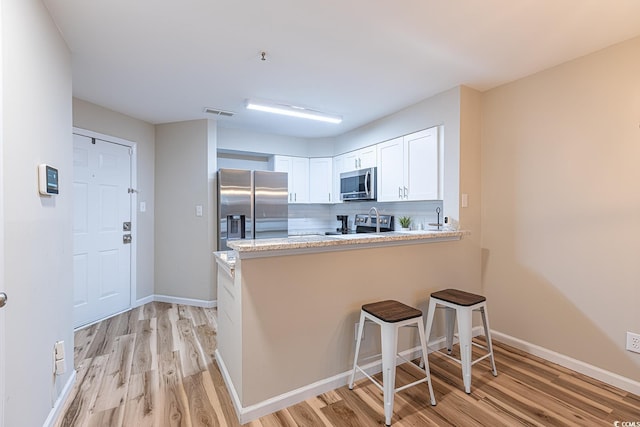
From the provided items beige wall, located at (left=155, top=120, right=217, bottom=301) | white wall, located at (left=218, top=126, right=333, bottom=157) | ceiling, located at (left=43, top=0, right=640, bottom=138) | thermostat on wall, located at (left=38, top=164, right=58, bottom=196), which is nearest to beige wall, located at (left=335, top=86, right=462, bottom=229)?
ceiling, located at (left=43, top=0, right=640, bottom=138)

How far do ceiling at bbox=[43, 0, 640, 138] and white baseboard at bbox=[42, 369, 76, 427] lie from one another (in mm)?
2384

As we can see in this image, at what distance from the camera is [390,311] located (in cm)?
196

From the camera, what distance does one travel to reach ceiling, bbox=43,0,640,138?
1742mm

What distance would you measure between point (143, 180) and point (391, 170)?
3.27 m

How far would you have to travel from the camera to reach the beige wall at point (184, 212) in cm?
390

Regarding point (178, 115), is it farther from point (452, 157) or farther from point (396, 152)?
point (452, 157)

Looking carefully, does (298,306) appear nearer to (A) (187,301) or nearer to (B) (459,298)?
(B) (459,298)

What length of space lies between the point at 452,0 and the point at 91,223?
155 inches

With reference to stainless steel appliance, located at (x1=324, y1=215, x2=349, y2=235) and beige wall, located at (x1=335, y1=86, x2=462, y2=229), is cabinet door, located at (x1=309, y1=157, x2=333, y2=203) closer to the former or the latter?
stainless steel appliance, located at (x1=324, y1=215, x2=349, y2=235)

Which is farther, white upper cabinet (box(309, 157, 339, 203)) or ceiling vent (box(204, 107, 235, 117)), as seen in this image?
white upper cabinet (box(309, 157, 339, 203))

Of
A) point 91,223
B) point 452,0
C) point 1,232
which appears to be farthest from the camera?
point 91,223

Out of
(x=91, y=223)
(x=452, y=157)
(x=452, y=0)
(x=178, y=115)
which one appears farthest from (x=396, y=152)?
(x=91, y=223)

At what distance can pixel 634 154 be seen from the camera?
205 cm

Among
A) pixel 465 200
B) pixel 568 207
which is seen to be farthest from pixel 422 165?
pixel 568 207
